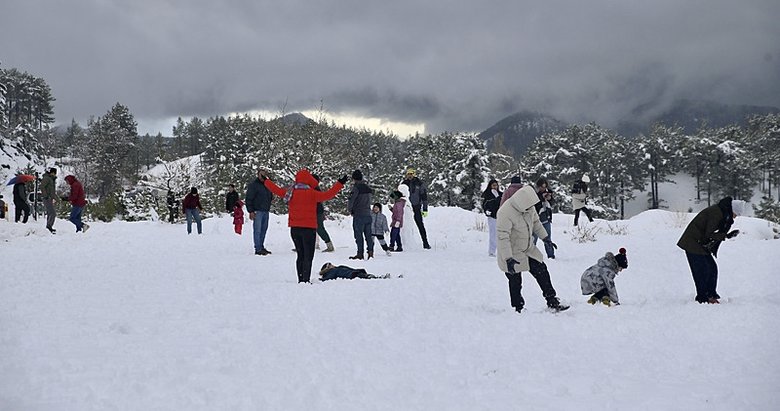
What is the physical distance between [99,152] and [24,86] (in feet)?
114

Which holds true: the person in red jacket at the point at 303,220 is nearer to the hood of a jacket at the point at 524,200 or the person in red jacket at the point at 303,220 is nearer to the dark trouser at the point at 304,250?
the dark trouser at the point at 304,250

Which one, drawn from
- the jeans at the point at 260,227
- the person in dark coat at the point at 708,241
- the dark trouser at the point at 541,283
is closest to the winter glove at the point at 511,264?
the dark trouser at the point at 541,283

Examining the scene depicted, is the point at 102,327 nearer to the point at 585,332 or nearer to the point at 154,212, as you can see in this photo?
the point at 585,332

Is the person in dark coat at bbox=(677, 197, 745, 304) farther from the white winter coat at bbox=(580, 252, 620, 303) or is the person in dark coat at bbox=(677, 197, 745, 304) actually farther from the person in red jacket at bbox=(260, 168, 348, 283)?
the person in red jacket at bbox=(260, 168, 348, 283)

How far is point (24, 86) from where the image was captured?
90.2 meters

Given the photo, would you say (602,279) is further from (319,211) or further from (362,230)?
(319,211)

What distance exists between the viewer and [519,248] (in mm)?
6574

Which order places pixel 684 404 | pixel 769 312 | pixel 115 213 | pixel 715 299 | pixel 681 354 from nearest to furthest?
pixel 684 404, pixel 681 354, pixel 769 312, pixel 715 299, pixel 115 213

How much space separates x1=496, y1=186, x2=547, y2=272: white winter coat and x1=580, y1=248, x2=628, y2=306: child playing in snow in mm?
964

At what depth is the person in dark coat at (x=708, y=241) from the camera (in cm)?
717

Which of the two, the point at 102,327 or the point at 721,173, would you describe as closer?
the point at 102,327

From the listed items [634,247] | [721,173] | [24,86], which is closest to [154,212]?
[634,247]

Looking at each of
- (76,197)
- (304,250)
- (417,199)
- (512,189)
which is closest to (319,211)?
(417,199)

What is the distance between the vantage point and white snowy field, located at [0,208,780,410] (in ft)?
11.7
